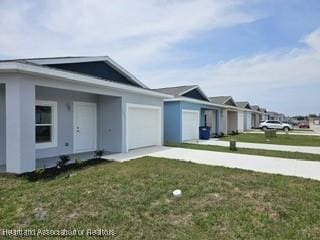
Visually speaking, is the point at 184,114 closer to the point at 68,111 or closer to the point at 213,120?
the point at 213,120

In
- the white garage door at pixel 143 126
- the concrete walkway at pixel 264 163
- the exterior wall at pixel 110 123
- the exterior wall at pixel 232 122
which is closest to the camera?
the concrete walkway at pixel 264 163

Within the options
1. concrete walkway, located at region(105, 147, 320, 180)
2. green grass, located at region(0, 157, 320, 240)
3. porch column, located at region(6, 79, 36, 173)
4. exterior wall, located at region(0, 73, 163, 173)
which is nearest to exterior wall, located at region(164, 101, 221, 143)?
exterior wall, located at region(0, 73, 163, 173)

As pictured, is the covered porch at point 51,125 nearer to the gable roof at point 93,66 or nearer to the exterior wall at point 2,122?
the exterior wall at point 2,122

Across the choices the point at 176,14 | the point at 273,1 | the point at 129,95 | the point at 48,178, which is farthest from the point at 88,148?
the point at 273,1

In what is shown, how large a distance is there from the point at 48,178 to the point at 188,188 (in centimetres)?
394

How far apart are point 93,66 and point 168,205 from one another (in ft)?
29.3

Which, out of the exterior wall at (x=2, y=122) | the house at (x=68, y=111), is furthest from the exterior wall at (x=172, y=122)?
the exterior wall at (x=2, y=122)

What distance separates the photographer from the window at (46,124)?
10.6 metres

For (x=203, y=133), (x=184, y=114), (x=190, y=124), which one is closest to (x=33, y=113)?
(x=184, y=114)

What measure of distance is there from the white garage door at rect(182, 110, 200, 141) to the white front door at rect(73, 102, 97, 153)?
791 centimetres

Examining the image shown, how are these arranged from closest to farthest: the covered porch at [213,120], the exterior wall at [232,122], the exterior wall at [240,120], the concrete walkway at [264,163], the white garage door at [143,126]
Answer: the concrete walkway at [264,163], the white garage door at [143,126], the covered porch at [213,120], the exterior wall at [232,122], the exterior wall at [240,120]

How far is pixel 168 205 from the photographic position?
561 centimetres

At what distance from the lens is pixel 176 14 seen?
11.0 meters

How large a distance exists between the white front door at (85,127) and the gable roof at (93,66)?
157cm
